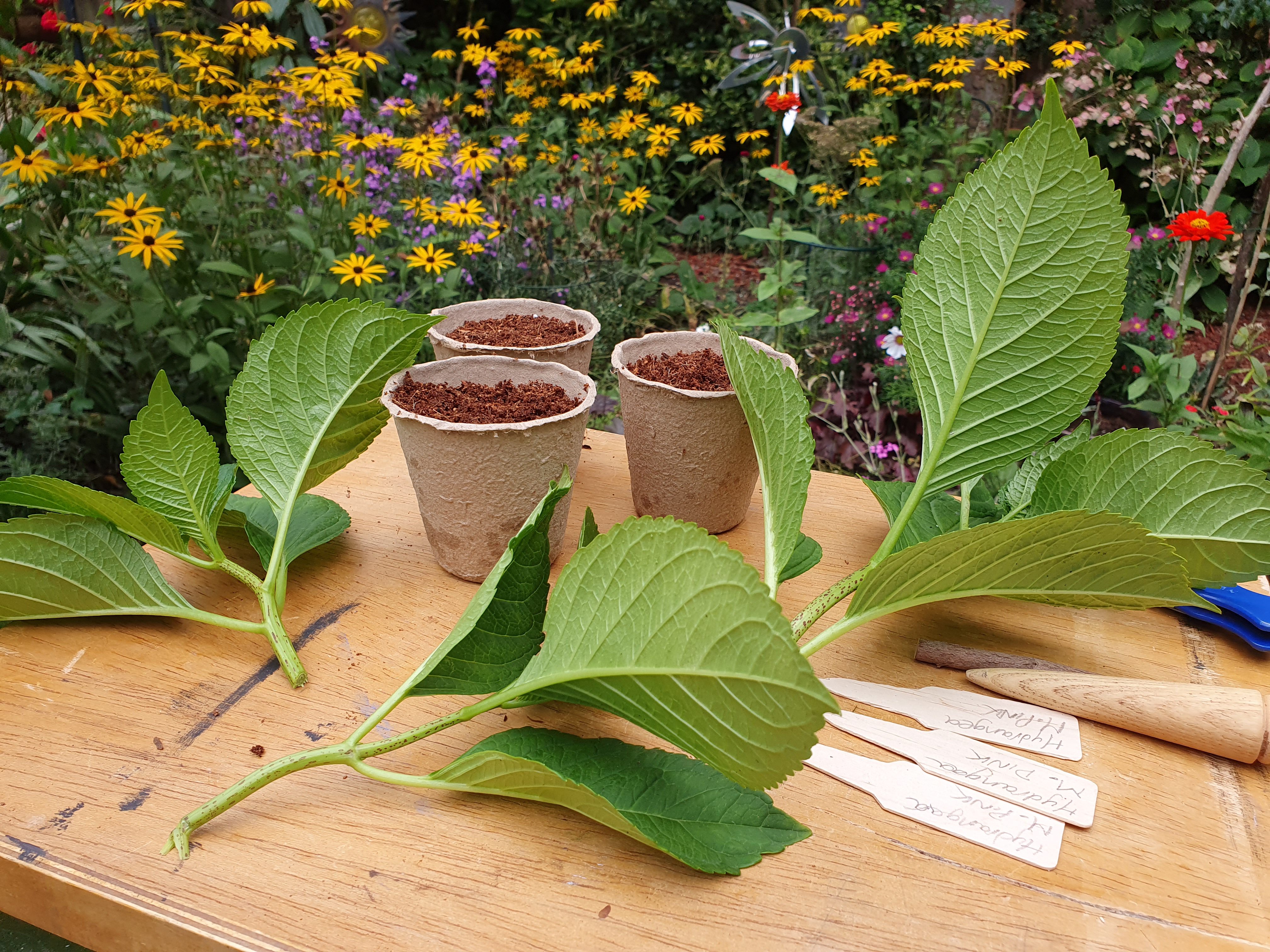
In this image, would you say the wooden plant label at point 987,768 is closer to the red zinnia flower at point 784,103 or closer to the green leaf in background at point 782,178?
the green leaf in background at point 782,178

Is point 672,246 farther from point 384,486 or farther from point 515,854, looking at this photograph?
point 515,854

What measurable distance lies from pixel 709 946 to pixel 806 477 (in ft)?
1.05

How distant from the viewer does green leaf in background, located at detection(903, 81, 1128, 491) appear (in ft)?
1.92

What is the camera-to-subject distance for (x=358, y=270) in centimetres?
127

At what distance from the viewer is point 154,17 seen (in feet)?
5.71

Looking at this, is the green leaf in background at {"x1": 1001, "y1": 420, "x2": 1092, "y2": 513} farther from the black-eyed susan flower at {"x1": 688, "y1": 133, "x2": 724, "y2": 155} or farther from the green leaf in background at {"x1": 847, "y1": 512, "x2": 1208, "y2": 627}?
the black-eyed susan flower at {"x1": 688, "y1": 133, "x2": 724, "y2": 155}

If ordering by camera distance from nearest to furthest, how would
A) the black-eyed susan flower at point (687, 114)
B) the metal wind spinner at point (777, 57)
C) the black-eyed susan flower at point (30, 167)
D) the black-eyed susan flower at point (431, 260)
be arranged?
the black-eyed susan flower at point (30, 167) → the black-eyed susan flower at point (431, 260) → the metal wind spinner at point (777, 57) → the black-eyed susan flower at point (687, 114)

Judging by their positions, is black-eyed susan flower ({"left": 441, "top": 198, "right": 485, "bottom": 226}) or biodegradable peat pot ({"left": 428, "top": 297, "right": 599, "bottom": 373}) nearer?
biodegradable peat pot ({"left": 428, "top": 297, "right": 599, "bottom": 373})

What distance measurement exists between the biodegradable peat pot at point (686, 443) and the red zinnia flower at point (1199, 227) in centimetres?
81

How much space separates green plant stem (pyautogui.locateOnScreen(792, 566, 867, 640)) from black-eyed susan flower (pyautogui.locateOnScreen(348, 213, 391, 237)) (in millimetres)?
1028

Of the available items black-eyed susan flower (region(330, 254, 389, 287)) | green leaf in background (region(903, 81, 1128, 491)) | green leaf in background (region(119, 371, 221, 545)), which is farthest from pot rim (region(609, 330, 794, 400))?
black-eyed susan flower (region(330, 254, 389, 287))

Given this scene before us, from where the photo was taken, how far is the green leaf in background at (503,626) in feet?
1.76

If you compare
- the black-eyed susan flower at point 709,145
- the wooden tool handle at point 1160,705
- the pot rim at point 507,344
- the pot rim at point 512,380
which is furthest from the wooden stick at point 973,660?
the black-eyed susan flower at point 709,145

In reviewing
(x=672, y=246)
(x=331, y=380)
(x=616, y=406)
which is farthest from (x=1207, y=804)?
(x=672, y=246)
